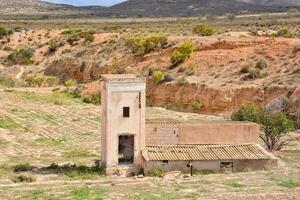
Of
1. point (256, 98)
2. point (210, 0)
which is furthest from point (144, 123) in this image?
point (210, 0)

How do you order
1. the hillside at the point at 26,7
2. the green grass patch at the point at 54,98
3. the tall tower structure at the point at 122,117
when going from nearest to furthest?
the tall tower structure at the point at 122,117, the green grass patch at the point at 54,98, the hillside at the point at 26,7

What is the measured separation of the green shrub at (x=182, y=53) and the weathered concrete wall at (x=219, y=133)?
81.4ft

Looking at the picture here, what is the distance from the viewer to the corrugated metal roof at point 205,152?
82.8 ft

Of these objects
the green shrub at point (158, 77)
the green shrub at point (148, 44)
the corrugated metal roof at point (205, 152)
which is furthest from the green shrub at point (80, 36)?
the corrugated metal roof at point (205, 152)

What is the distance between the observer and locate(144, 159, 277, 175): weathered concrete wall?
25.0 meters

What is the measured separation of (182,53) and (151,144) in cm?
2635

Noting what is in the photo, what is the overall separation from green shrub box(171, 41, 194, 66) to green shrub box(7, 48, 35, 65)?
2021 cm

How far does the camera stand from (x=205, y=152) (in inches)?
1027

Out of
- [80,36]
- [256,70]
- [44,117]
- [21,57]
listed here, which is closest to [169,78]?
[256,70]

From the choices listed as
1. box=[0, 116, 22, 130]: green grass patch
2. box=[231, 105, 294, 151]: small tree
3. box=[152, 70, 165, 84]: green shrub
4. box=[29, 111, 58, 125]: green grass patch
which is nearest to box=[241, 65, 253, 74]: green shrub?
box=[152, 70, 165, 84]: green shrub

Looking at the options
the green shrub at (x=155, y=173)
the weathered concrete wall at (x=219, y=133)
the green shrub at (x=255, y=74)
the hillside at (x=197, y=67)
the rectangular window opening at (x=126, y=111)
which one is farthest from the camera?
the green shrub at (x=255, y=74)

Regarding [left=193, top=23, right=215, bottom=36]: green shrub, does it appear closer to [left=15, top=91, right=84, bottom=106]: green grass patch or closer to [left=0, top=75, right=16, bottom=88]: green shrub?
[left=15, top=91, right=84, bottom=106]: green grass patch

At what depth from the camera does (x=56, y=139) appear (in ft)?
111

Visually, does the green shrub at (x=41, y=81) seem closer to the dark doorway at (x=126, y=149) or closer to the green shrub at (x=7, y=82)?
the green shrub at (x=7, y=82)
